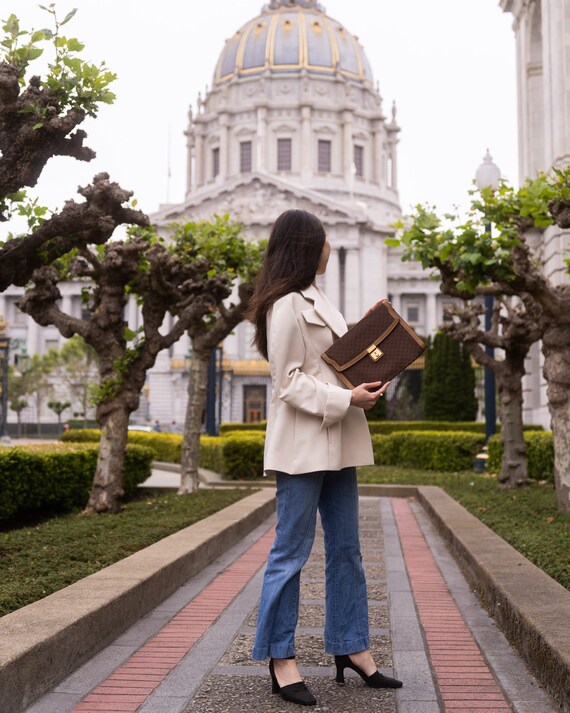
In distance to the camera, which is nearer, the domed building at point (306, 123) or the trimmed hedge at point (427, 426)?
the trimmed hedge at point (427, 426)

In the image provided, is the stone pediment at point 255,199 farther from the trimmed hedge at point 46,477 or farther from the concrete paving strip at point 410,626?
the concrete paving strip at point 410,626

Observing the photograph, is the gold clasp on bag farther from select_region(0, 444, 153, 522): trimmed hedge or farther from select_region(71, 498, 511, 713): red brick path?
select_region(0, 444, 153, 522): trimmed hedge

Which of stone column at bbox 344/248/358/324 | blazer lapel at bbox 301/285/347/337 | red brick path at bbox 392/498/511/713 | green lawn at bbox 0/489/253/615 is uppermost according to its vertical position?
stone column at bbox 344/248/358/324

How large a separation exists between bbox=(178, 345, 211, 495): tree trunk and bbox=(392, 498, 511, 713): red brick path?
572 centimetres

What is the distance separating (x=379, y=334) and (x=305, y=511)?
778 millimetres

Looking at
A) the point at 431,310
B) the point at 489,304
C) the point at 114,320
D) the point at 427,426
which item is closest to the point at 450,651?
the point at 114,320

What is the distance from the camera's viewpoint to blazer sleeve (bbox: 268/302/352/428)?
365cm

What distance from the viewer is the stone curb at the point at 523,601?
3.62 meters

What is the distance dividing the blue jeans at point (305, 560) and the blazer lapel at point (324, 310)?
59 cm

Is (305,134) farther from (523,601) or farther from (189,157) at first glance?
(523,601)

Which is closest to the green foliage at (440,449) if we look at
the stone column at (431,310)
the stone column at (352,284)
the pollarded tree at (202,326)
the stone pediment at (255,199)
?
the pollarded tree at (202,326)

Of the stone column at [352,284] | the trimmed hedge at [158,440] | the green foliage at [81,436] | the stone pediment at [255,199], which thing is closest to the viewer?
the trimmed hedge at [158,440]

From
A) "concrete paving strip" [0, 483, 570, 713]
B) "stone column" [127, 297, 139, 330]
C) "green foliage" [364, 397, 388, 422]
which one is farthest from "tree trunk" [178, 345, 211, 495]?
"stone column" [127, 297, 139, 330]

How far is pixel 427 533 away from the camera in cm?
950
